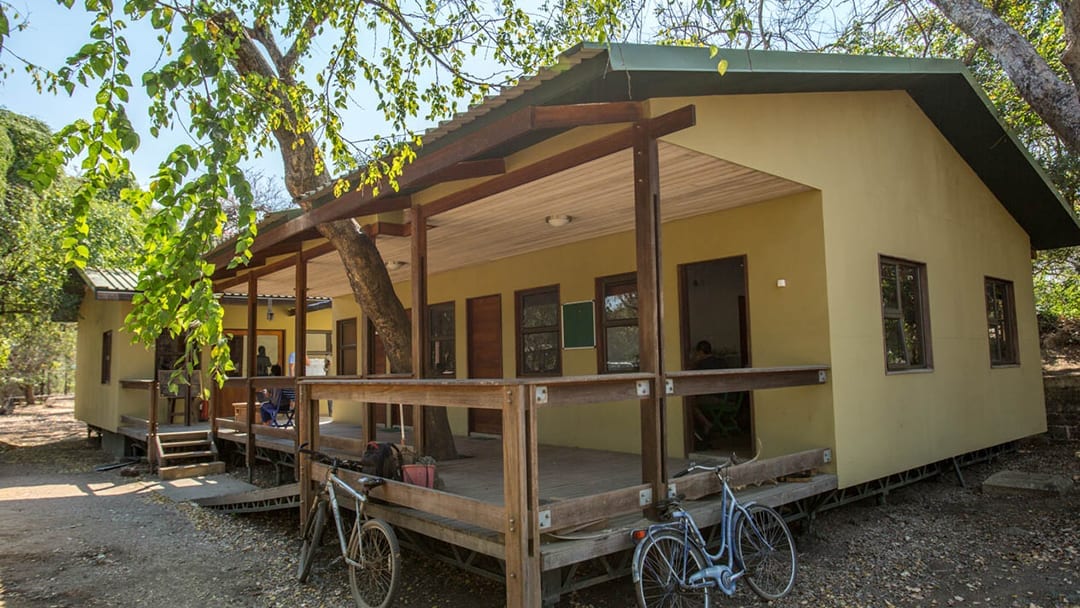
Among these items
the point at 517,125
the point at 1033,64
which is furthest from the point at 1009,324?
the point at 517,125

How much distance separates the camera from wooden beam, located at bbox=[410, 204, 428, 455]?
658 centimetres

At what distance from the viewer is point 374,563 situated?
4.67m

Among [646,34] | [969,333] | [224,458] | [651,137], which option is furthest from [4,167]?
[969,333]

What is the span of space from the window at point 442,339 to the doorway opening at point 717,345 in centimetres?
371

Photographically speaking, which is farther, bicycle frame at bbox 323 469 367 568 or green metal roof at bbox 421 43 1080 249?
bicycle frame at bbox 323 469 367 568

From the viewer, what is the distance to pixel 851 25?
1184cm

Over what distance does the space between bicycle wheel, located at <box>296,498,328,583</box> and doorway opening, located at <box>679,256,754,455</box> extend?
3604 millimetres

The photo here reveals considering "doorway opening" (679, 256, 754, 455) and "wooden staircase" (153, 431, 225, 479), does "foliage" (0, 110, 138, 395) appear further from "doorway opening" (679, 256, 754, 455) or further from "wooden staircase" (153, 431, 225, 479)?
"doorway opening" (679, 256, 754, 455)

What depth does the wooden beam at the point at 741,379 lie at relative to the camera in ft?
15.3

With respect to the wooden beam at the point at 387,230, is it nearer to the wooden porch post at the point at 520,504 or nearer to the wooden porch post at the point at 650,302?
the wooden porch post at the point at 650,302

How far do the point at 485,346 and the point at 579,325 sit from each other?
6.79ft

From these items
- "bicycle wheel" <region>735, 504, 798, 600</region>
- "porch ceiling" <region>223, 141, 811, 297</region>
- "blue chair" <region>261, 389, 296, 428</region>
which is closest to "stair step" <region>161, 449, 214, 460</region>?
"blue chair" <region>261, 389, 296, 428</region>

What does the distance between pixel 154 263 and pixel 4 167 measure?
15658mm

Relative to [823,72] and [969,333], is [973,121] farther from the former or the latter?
[823,72]
